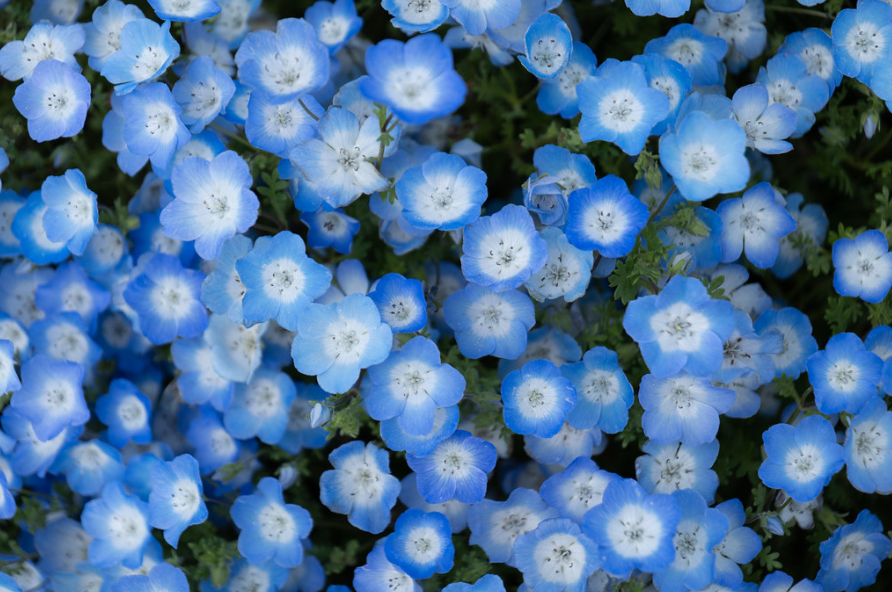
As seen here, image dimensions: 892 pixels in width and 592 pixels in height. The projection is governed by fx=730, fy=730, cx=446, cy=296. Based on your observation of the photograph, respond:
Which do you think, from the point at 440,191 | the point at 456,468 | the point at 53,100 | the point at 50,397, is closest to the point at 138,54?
the point at 53,100

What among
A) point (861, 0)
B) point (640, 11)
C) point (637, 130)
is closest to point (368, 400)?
point (637, 130)

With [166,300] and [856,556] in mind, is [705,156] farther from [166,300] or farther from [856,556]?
[166,300]

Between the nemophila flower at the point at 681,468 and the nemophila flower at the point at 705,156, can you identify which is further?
the nemophila flower at the point at 681,468

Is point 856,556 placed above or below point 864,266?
below

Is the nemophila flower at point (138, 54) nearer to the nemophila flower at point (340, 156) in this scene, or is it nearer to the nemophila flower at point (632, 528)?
the nemophila flower at point (340, 156)

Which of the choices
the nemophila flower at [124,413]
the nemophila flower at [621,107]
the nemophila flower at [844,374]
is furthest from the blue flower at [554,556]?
the nemophila flower at [124,413]

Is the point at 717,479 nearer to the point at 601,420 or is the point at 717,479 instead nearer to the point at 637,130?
the point at 601,420

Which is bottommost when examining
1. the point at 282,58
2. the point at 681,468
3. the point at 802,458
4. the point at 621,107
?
the point at 681,468

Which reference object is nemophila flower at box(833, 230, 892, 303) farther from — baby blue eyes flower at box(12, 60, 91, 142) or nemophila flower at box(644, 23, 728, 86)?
baby blue eyes flower at box(12, 60, 91, 142)
